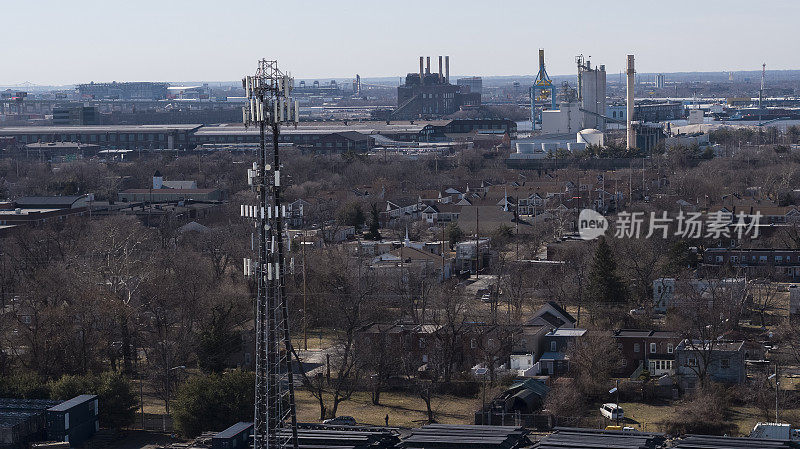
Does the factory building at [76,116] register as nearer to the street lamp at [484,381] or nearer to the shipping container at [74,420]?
the street lamp at [484,381]

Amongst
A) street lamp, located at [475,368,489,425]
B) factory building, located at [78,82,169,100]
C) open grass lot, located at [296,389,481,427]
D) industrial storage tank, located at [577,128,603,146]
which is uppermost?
factory building, located at [78,82,169,100]

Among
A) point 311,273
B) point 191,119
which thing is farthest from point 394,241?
point 191,119

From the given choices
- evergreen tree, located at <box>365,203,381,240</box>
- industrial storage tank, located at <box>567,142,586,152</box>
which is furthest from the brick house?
industrial storage tank, located at <box>567,142,586,152</box>

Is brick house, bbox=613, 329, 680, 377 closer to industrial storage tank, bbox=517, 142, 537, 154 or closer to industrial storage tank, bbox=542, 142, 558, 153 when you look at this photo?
industrial storage tank, bbox=542, 142, 558, 153

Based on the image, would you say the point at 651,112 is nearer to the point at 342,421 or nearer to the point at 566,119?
the point at 566,119

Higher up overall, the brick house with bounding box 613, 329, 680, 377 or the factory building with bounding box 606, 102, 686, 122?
the factory building with bounding box 606, 102, 686, 122
